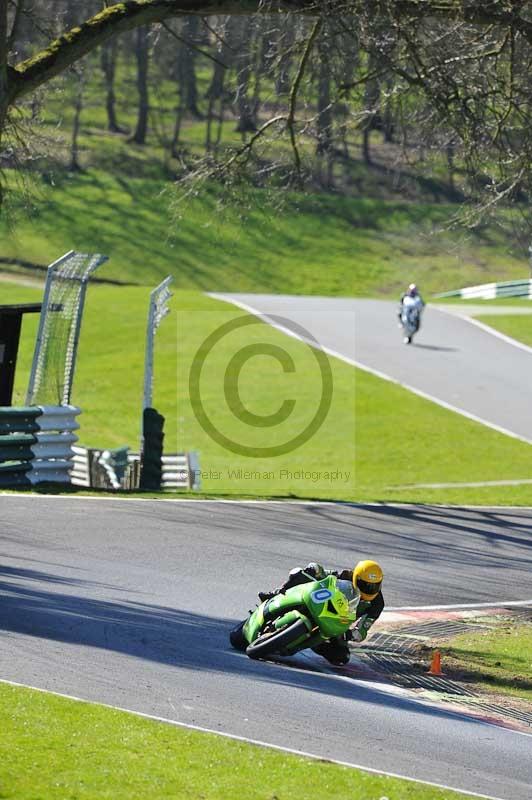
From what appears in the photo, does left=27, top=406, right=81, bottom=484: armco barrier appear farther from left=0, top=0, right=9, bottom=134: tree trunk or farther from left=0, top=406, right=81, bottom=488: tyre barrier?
left=0, top=0, right=9, bottom=134: tree trunk

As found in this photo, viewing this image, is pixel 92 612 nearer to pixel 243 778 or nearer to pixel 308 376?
pixel 243 778

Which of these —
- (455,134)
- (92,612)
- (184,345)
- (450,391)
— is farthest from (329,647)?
(184,345)

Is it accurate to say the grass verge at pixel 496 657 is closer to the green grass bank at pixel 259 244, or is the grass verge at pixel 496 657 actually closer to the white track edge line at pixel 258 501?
the white track edge line at pixel 258 501

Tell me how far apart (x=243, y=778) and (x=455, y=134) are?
461 inches

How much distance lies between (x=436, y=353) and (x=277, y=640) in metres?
24.9

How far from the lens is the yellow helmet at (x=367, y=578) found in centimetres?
965

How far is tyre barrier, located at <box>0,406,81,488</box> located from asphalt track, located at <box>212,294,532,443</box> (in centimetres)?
1235

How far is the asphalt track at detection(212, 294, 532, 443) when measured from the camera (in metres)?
28.8

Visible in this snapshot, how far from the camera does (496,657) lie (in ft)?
36.0

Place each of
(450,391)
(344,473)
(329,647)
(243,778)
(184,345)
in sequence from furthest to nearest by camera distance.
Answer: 1. (184,345)
2. (450,391)
3. (344,473)
4. (329,647)
5. (243,778)

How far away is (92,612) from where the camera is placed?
10.1m

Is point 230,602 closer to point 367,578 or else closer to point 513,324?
point 367,578

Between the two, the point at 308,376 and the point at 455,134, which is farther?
the point at 308,376

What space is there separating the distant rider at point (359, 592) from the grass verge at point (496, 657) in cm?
108
